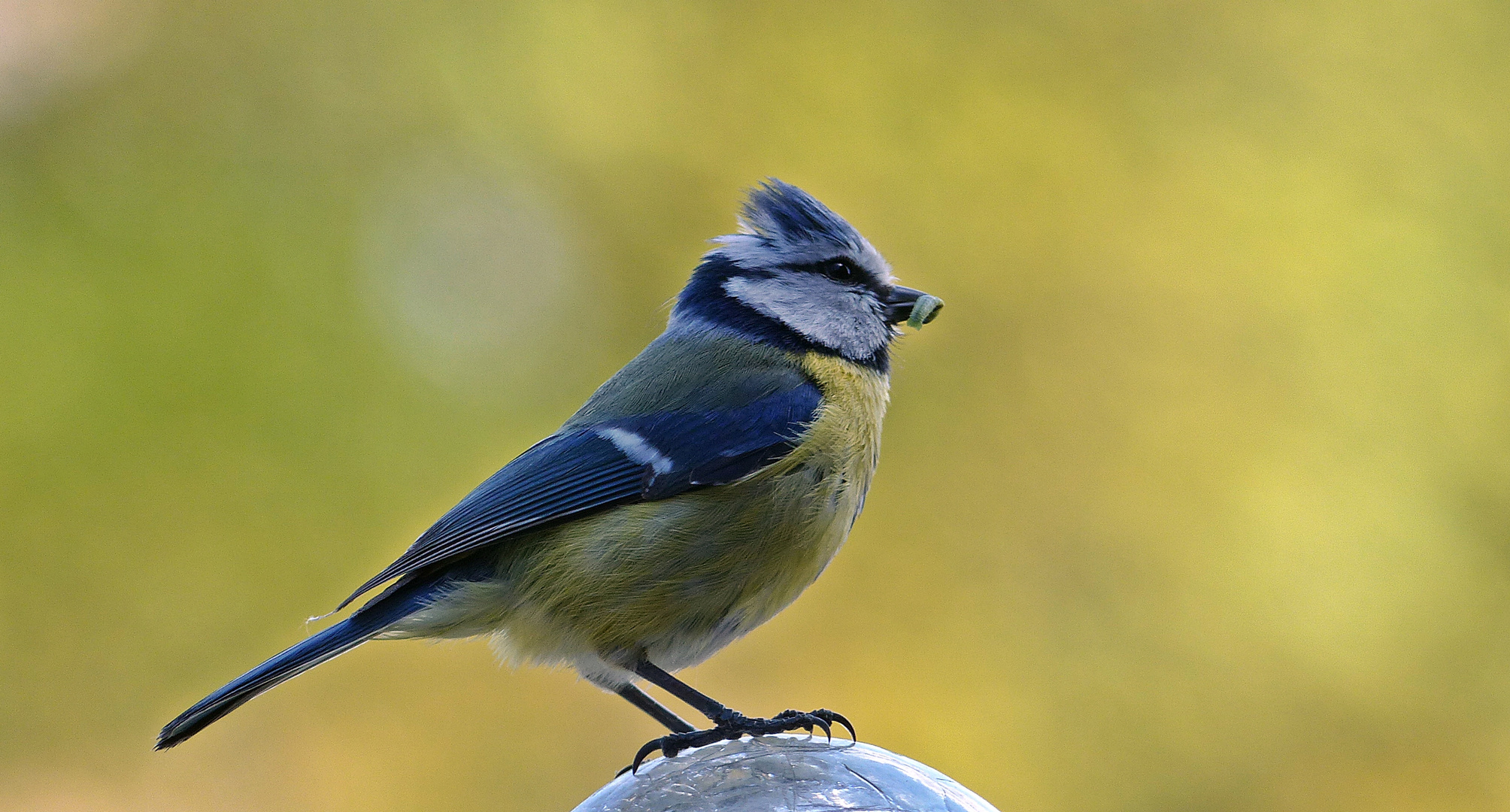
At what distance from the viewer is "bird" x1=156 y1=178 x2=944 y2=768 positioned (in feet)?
6.47

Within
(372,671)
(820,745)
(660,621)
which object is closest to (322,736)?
(372,671)

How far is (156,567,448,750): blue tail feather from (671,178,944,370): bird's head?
0.72m

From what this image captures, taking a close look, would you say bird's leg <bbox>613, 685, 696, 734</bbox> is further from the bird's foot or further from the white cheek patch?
the white cheek patch

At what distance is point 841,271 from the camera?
7.86ft

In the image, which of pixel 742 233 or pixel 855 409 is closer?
pixel 855 409

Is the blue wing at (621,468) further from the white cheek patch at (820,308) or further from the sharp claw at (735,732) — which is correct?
the sharp claw at (735,732)

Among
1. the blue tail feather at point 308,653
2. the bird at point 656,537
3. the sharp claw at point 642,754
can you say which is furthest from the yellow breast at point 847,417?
the blue tail feather at point 308,653

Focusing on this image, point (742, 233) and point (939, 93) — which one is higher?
point (939, 93)

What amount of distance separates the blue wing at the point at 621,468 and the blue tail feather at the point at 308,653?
0.05m

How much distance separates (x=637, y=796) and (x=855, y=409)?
788 mm

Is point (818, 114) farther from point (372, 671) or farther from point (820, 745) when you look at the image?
point (820, 745)

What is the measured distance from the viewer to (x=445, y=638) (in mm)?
2104

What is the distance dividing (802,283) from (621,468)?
1.87 ft

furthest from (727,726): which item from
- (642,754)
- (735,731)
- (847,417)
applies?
(847,417)
